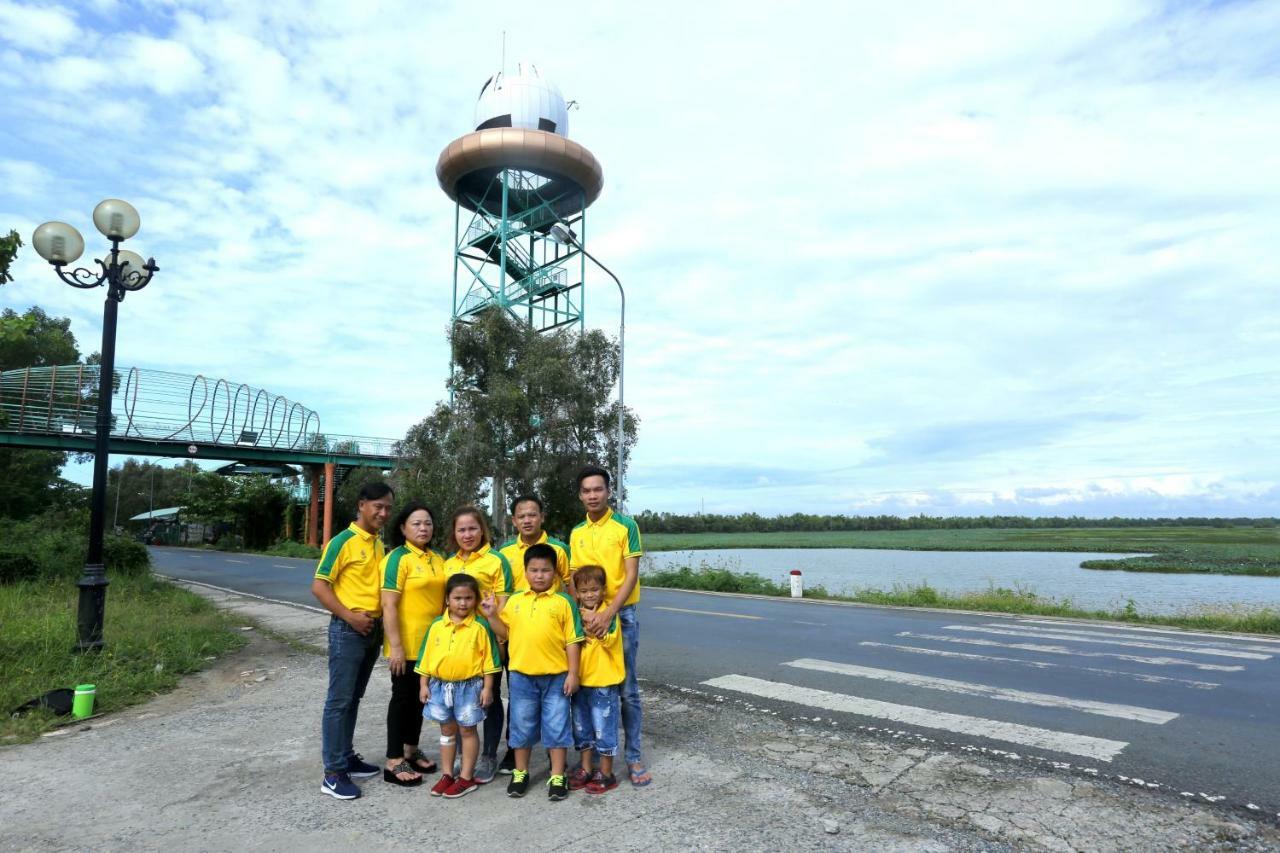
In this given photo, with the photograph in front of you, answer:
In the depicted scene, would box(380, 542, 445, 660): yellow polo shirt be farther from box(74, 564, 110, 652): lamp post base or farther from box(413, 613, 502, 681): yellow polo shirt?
box(74, 564, 110, 652): lamp post base

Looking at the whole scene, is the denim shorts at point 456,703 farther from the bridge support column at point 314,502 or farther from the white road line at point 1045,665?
the bridge support column at point 314,502

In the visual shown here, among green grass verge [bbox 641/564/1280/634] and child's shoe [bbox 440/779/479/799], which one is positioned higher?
child's shoe [bbox 440/779/479/799]

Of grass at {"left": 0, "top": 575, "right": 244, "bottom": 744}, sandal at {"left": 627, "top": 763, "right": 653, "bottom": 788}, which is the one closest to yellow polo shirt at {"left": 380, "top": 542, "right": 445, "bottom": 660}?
sandal at {"left": 627, "top": 763, "right": 653, "bottom": 788}

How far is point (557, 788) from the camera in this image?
14.5 feet

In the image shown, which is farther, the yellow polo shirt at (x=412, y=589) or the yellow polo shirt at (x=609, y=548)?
the yellow polo shirt at (x=609, y=548)

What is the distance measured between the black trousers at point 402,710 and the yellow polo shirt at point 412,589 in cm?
18

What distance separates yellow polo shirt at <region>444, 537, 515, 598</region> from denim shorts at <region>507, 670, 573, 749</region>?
0.51m

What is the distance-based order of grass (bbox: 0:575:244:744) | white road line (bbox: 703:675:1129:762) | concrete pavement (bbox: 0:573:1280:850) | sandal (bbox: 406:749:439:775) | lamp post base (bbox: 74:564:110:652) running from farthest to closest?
lamp post base (bbox: 74:564:110:652) < grass (bbox: 0:575:244:744) < white road line (bbox: 703:675:1129:762) < sandal (bbox: 406:749:439:775) < concrete pavement (bbox: 0:573:1280:850)

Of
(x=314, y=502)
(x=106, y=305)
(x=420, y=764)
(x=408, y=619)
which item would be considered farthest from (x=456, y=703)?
(x=314, y=502)

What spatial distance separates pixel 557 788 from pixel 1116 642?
9627 mm

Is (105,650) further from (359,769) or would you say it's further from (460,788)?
(460,788)

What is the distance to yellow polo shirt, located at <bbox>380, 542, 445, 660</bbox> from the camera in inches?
183

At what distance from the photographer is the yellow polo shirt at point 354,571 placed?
4664 millimetres

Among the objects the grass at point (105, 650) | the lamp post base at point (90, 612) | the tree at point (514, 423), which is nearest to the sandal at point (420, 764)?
the grass at point (105, 650)
